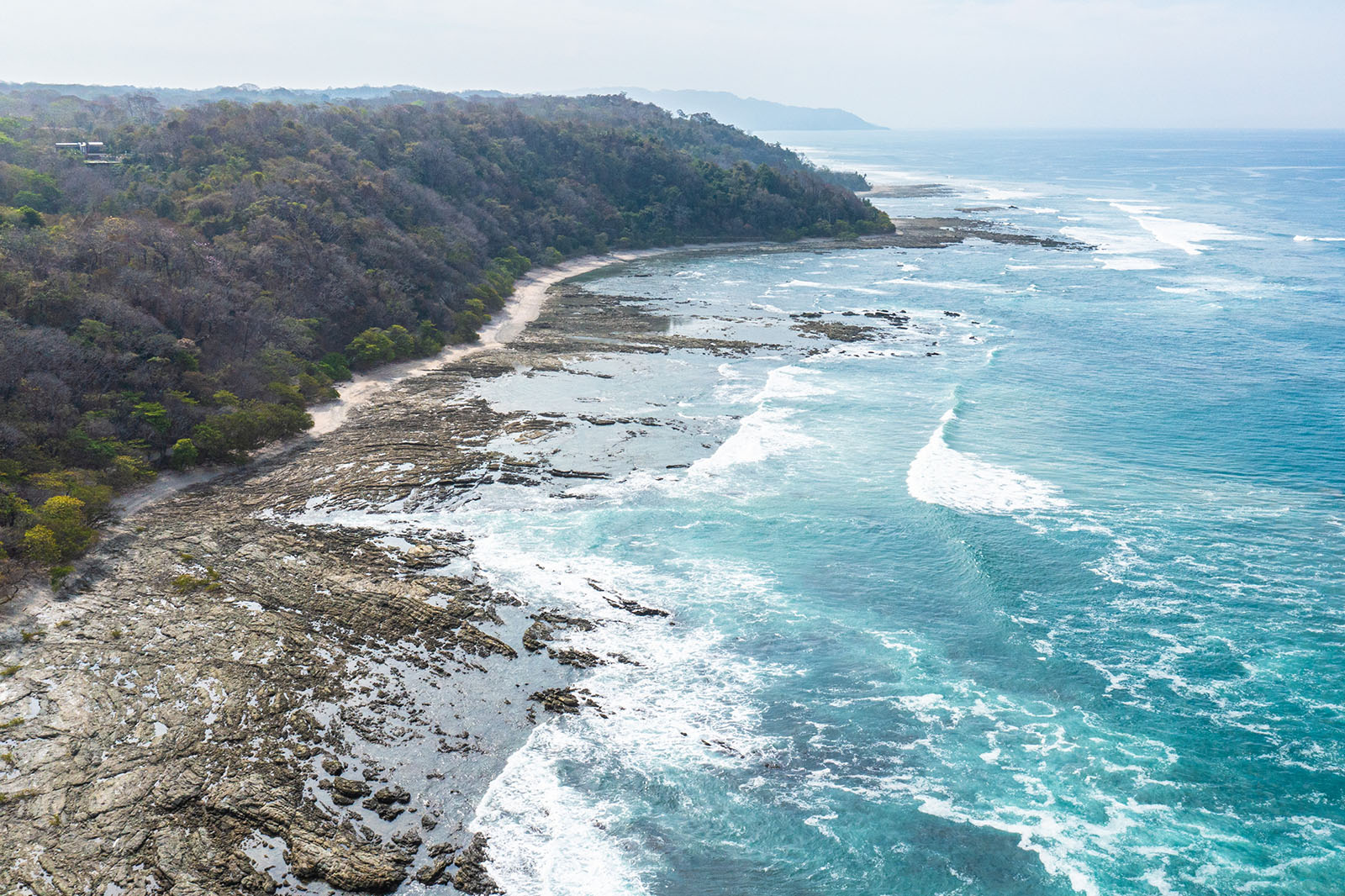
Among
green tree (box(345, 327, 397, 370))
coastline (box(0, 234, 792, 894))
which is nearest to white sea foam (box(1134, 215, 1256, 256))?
green tree (box(345, 327, 397, 370))

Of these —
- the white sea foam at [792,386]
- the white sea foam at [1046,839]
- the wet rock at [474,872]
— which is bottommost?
the wet rock at [474,872]

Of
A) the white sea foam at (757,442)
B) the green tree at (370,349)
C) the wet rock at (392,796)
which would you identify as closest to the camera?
the wet rock at (392,796)

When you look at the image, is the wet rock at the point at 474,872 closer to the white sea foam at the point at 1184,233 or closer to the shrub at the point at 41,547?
the shrub at the point at 41,547

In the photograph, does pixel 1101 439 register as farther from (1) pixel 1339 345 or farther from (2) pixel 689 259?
(2) pixel 689 259

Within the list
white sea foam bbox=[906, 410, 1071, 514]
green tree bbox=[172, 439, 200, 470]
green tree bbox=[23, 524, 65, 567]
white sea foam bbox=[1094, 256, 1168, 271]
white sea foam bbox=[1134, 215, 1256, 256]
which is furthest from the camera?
white sea foam bbox=[1134, 215, 1256, 256]

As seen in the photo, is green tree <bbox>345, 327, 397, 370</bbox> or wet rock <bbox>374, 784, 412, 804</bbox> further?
green tree <bbox>345, 327, 397, 370</bbox>

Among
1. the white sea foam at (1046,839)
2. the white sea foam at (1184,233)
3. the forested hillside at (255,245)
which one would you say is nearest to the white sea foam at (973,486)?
the white sea foam at (1046,839)

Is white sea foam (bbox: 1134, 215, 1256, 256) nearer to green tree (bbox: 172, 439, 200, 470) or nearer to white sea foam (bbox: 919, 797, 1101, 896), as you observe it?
white sea foam (bbox: 919, 797, 1101, 896)
